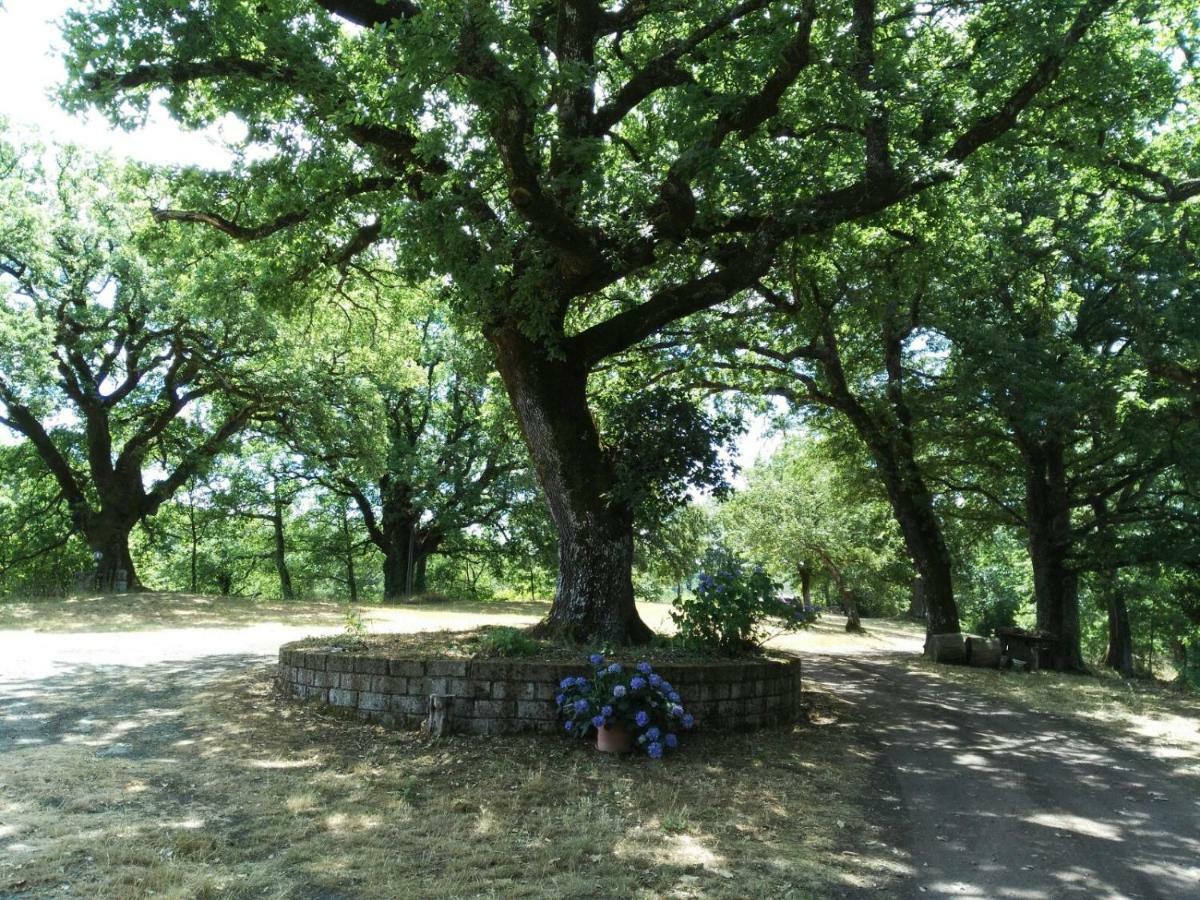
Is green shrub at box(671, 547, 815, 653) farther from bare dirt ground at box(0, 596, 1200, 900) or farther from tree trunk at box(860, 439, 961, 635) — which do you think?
tree trunk at box(860, 439, 961, 635)

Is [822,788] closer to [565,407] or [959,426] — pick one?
[565,407]

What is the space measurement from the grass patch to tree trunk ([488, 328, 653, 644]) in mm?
1970

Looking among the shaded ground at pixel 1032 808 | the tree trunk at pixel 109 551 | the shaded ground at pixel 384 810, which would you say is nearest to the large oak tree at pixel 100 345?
the tree trunk at pixel 109 551

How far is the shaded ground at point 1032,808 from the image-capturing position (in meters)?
4.60

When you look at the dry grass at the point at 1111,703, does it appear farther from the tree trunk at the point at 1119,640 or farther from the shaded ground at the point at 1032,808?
the tree trunk at the point at 1119,640

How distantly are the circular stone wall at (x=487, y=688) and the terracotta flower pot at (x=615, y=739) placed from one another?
1.72 ft

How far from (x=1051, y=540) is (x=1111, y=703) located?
638cm


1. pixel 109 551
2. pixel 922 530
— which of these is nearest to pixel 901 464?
pixel 922 530

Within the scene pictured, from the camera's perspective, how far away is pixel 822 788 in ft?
21.3

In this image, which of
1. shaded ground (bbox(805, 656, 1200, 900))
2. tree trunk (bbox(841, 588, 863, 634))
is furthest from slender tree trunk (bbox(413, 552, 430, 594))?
shaded ground (bbox(805, 656, 1200, 900))

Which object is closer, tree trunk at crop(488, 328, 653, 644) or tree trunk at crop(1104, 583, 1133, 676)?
tree trunk at crop(488, 328, 653, 644)

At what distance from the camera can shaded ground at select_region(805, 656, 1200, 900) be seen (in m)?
4.60

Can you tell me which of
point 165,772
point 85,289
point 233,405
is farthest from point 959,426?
point 85,289

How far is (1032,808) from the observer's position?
6.00 meters
